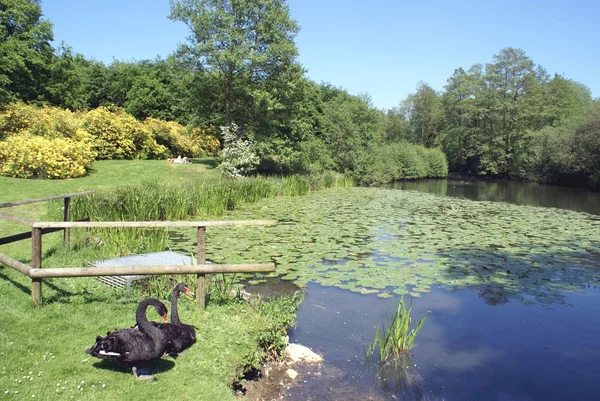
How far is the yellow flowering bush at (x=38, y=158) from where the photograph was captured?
1612 centimetres

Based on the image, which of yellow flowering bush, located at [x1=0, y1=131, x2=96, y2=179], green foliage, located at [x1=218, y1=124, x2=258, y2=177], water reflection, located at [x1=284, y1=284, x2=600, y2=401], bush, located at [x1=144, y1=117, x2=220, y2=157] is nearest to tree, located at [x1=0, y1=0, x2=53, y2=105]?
bush, located at [x1=144, y1=117, x2=220, y2=157]

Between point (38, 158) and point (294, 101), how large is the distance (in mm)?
15422

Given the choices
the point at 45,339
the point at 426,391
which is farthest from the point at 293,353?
the point at 45,339

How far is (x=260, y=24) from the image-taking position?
960 inches

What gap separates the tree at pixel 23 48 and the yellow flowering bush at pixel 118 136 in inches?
189

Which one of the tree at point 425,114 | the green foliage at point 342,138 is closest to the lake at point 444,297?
the green foliage at point 342,138

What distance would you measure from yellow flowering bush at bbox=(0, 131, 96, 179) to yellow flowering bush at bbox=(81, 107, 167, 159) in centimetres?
498

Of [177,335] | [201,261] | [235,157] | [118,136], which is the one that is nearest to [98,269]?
[201,261]

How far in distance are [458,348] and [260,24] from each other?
22466mm

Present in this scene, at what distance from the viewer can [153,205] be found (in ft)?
40.8

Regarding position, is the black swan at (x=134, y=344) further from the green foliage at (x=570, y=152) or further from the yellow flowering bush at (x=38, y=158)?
the green foliage at (x=570, y=152)

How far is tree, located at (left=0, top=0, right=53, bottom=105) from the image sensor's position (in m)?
25.4

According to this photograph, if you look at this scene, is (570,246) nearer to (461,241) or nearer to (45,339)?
(461,241)

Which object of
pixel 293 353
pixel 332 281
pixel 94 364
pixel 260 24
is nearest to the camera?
pixel 94 364
